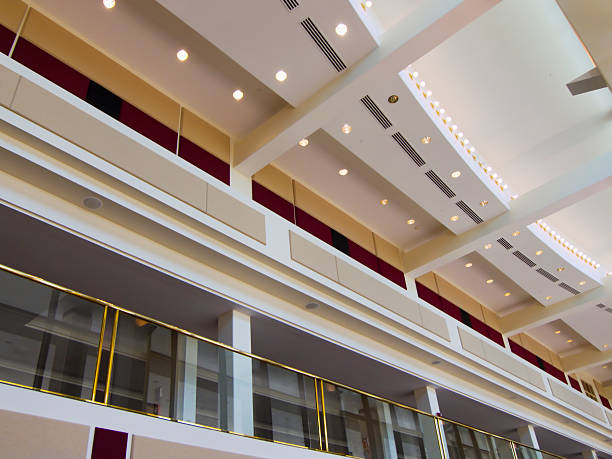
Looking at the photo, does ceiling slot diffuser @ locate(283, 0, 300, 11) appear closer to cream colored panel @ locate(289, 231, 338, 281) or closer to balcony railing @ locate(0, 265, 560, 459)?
cream colored panel @ locate(289, 231, 338, 281)

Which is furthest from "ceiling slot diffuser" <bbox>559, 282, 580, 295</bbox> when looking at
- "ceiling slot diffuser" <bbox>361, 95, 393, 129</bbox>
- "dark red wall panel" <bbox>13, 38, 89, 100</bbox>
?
"dark red wall panel" <bbox>13, 38, 89, 100</bbox>

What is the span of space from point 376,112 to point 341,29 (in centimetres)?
198

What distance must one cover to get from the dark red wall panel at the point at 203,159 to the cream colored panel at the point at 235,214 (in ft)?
2.43

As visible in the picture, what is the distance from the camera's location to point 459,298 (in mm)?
16297

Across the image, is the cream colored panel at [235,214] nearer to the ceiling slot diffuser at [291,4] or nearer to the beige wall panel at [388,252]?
the ceiling slot diffuser at [291,4]

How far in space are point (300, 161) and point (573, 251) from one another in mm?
8929

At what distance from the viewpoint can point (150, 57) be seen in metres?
9.14

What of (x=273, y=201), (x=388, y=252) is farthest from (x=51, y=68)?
(x=388, y=252)

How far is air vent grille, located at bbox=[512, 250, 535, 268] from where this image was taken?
14.6m

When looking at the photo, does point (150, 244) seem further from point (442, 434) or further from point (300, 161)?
point (442, 434)

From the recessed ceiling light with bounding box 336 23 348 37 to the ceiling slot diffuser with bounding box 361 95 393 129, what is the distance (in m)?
1.46

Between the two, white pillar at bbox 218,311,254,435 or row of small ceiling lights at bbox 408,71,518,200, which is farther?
row of small ceiling lights at bbox 408,71,518,200

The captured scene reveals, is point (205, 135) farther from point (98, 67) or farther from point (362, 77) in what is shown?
point (362, 77)

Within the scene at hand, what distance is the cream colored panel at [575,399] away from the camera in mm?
18609
